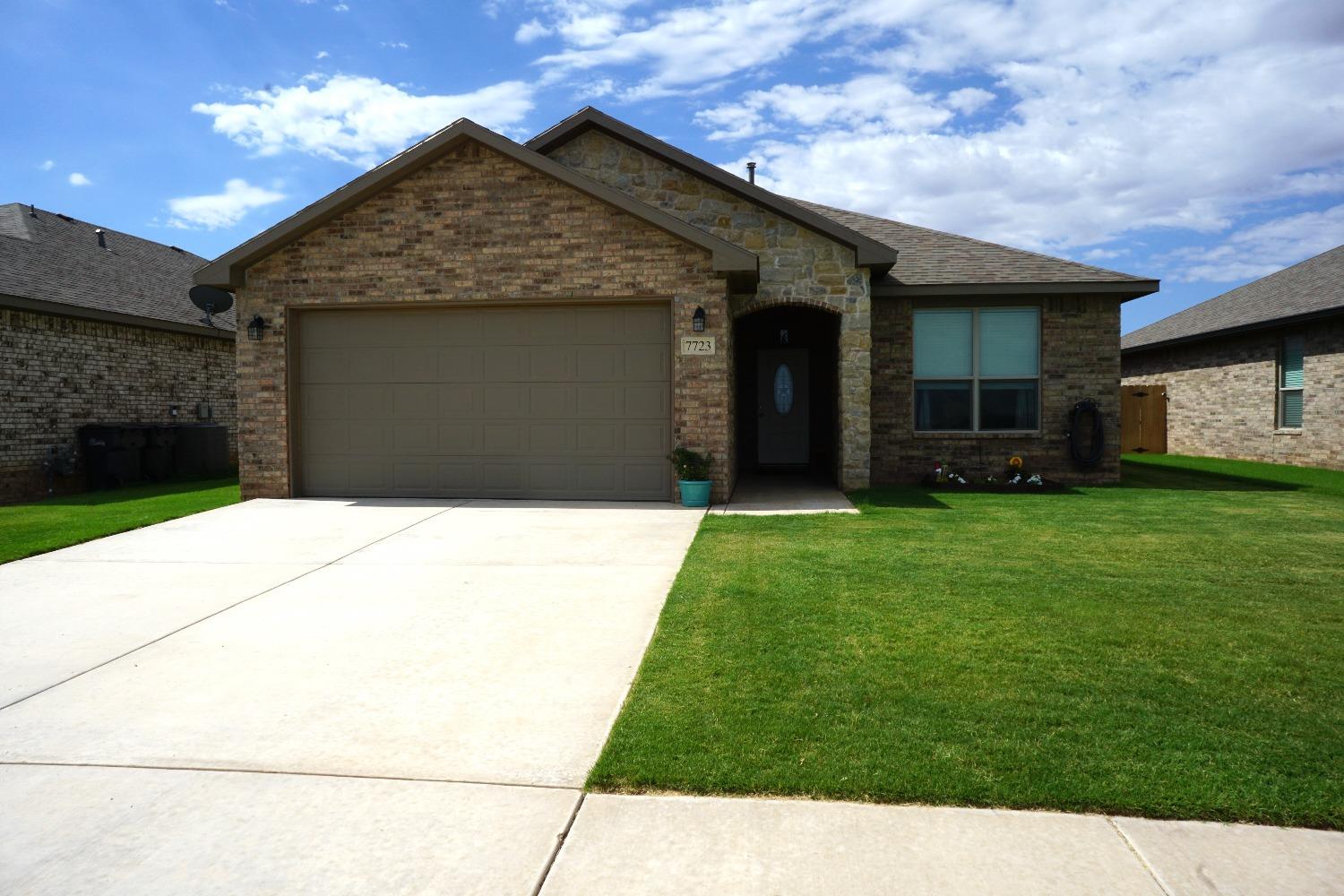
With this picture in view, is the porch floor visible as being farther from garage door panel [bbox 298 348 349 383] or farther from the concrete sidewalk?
the concrete sidewalk

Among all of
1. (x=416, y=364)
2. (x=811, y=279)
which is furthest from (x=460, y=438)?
(x=811, y=279)

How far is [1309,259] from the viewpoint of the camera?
20453mm

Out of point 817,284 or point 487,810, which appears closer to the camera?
point 487,810

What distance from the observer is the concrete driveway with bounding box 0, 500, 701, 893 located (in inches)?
110

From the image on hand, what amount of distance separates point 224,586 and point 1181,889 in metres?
6.37

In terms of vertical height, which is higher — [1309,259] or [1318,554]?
[1309,259]

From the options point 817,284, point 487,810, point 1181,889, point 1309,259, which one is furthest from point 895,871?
point 1309,259

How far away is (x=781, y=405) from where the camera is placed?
1639 cm

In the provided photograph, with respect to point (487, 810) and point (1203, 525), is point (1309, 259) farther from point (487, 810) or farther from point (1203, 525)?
point (487, 810)

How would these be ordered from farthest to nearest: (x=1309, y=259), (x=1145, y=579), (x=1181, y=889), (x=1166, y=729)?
1. (x=1309, y=259)
2. (x=1145, y=579)
3. (x=1166, y=729)
4. (x=1181, y=889)

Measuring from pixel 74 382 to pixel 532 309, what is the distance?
9663mm

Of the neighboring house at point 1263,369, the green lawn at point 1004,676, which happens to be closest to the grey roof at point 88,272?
the green lawn at point 1004,676

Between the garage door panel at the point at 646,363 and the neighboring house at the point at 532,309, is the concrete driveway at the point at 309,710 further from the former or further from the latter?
A: the garage door panel at the point at 646,363

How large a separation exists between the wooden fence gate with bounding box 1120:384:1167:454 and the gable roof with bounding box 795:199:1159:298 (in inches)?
416
